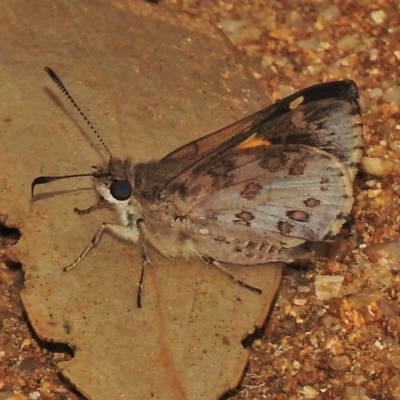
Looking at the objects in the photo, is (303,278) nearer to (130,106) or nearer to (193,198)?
(193,198)

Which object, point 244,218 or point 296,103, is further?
point 244,218

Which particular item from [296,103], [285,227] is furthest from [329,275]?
[296,103]

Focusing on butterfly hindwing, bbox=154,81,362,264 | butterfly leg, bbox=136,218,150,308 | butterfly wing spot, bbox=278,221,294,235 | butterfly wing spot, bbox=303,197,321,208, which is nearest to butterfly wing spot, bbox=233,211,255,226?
butterfly hindwing, bbox=154,81,362,264

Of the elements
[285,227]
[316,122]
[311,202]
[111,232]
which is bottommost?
[111,232]

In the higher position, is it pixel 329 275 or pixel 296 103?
pixel 296 103

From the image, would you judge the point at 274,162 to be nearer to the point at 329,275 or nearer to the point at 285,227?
the point at 285,227

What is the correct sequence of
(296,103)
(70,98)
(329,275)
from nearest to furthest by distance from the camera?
(296,103) < (70,98) < (329,275)

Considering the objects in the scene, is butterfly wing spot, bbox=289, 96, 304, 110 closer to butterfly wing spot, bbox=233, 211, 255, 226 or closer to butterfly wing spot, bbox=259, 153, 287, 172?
butterfly wing spot, bbox=259, 153, 287, 172

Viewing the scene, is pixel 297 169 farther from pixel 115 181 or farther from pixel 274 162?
pixel 115 181

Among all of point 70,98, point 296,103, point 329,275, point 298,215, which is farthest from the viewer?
point 329,275
